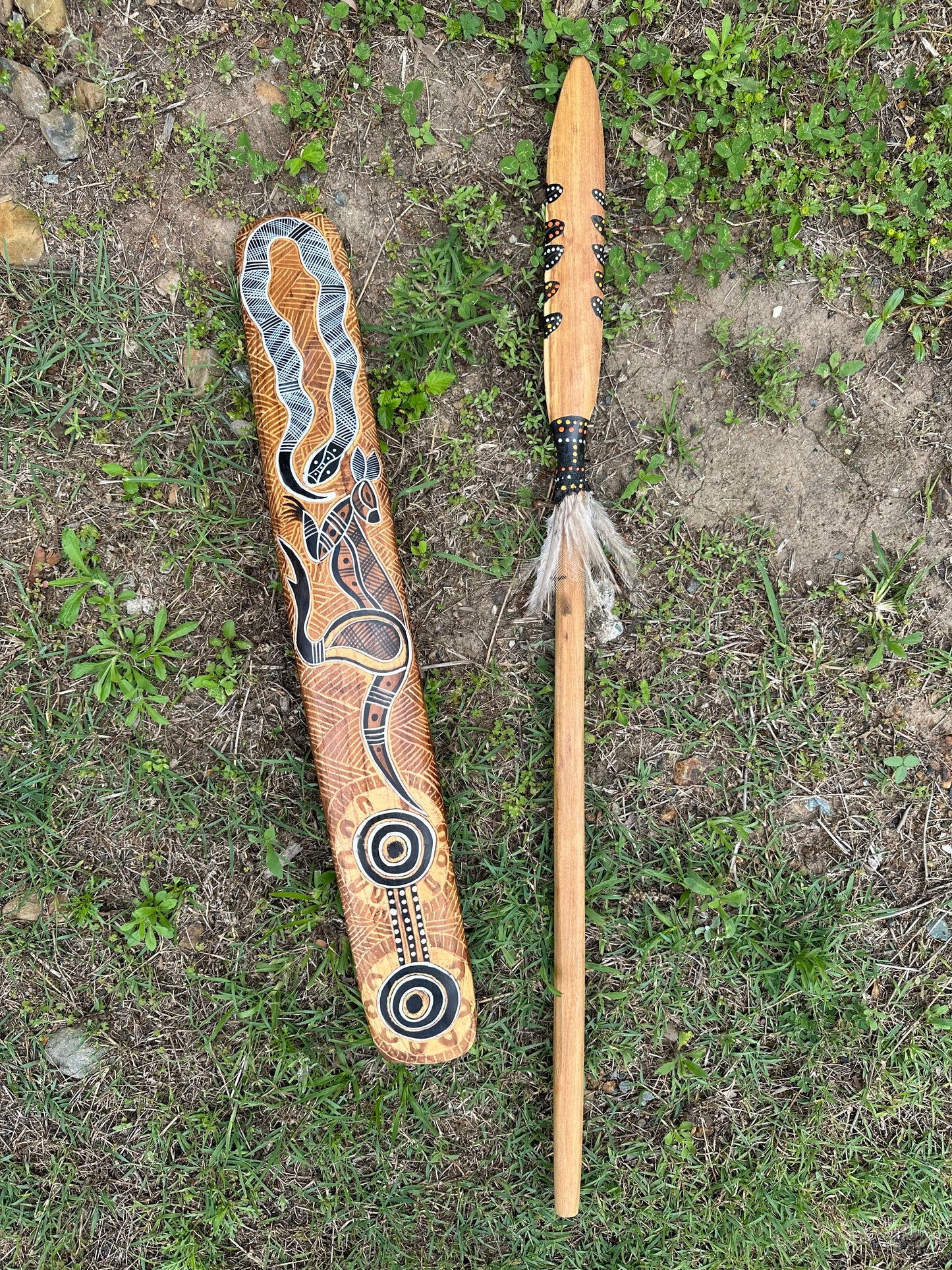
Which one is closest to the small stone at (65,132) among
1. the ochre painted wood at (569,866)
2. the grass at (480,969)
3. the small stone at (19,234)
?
the small stone at (19,234)

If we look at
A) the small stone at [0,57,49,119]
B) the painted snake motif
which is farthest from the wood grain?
the small stone at [0,57,49,119]

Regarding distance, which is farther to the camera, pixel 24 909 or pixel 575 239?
pixel 24 909

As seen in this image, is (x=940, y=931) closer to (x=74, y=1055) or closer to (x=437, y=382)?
(x=437, y=382)

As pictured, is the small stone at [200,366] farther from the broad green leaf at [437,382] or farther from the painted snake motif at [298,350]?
the broad green leaf at [437,382]

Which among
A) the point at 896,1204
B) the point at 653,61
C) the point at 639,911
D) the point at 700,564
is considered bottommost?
the point at 896,1204

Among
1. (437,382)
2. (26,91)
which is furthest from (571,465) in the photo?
(26,91)

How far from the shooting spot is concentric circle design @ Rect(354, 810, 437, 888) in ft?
8.39

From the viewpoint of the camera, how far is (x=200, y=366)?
279cm

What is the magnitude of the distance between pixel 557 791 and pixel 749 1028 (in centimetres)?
109

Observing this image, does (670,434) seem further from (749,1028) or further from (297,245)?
(749,1028)

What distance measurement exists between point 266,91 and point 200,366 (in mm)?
919

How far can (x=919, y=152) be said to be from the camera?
2.81 m

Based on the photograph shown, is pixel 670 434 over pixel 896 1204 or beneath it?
over

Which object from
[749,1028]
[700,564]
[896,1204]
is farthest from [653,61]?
[896,1204]
